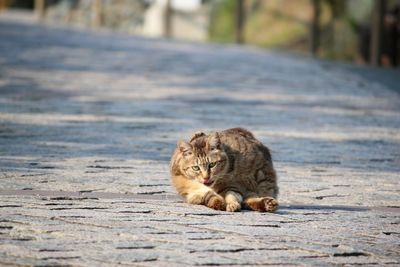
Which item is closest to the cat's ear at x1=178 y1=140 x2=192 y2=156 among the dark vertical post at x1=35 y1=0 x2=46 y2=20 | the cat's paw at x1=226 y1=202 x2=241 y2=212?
the cat's paw at x1=226 y1=202 x2=241 y2=212

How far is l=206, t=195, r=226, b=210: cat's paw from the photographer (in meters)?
7.29

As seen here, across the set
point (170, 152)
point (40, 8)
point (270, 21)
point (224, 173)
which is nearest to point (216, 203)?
point (224, 173)

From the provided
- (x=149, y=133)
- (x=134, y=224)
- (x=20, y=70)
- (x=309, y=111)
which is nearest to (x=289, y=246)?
(x=134, y=224)

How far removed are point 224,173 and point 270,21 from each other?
52.9ft

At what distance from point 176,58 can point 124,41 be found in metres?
3.60

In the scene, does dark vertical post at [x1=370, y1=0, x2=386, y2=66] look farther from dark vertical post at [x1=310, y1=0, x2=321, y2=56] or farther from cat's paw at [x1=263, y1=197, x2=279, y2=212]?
cat's paw at [x1=263, y1=197, x2=279, y2=212]

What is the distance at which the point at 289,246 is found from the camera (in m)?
6.21

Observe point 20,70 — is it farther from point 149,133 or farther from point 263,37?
point 263,37

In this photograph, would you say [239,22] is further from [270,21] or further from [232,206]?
[232,206]

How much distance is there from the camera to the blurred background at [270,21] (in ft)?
61.6

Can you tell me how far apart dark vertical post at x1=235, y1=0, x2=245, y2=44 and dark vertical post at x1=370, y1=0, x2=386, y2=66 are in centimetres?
485

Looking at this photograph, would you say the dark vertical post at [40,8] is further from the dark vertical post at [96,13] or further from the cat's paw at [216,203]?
the cat's paw at [216,203]

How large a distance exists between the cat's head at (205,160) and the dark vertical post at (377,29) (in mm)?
11003

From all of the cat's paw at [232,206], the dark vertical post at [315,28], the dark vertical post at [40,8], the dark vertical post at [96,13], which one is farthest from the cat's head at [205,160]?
the dark vertical post at [40,8]
